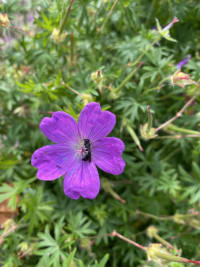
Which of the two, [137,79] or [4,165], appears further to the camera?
[137,79]

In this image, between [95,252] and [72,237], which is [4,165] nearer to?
[72,237]

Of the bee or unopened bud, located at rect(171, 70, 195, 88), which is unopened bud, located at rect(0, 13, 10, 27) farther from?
unopened bud, located at rect(171, 70, 195, 88)

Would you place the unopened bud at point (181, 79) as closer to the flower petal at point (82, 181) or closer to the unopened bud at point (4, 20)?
the flower petal at point (82, 181)

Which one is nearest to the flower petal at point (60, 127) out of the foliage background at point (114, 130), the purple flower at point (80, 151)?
the purple flower at point (80, 151)

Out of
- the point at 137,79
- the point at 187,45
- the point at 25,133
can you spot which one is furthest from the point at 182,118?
the point at 25,133

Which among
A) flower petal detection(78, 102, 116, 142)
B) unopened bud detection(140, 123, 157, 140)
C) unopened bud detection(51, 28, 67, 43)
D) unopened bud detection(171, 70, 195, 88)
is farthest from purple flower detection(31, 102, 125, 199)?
unopened bud detection(51, 28, 67, 43)

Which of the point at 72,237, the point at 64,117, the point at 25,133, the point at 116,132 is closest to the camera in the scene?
the point at 64,117

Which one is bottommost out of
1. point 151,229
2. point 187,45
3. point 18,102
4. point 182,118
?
point 151,229
